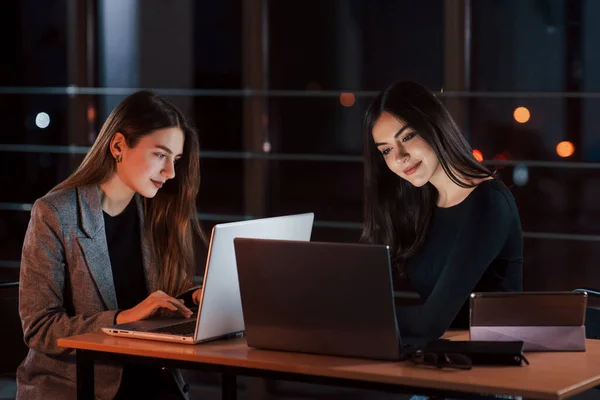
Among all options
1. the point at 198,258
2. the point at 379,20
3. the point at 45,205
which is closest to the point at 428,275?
the point at 45,205

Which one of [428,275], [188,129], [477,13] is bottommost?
[428,275]

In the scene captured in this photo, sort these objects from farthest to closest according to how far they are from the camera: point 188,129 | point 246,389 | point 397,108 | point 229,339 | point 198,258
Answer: point 198,258 → point 246,389 → point 188,129 → point 397,108 → point 229,339

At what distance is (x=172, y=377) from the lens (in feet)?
9.61

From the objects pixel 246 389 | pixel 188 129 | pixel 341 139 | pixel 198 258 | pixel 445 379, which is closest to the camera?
pixel 445 379

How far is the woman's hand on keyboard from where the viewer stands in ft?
8.70

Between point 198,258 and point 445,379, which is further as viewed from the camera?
point 198,258

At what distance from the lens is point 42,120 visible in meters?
6.34

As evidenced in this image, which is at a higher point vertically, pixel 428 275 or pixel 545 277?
pixel 428 275

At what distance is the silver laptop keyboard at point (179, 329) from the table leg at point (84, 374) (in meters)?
0.17

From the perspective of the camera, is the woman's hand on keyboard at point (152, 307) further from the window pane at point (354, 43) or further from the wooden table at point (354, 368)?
the window pane at point (354, 43)

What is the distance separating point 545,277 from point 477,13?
54.8 inches

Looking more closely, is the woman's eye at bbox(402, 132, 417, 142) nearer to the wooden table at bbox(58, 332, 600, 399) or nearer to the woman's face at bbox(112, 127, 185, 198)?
the wooden table at bbox(58, 332, 600, 399)

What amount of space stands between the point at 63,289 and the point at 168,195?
46cm

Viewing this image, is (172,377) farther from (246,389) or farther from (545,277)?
→ (545,277)
